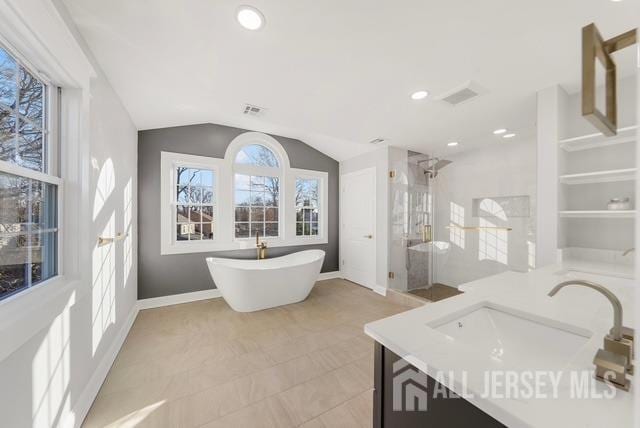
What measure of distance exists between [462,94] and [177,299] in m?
4.05

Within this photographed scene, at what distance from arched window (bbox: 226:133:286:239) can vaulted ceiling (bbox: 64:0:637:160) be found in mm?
1274

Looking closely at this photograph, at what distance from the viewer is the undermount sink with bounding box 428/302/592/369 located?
89cm

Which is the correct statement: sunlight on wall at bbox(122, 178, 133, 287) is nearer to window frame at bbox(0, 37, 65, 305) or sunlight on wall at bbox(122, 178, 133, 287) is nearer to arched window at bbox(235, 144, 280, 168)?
window frame at bbox(0, 37, 65, 305)

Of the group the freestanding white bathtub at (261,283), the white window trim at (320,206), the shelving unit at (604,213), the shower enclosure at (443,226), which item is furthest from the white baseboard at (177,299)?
the shelving unit at (604,213)

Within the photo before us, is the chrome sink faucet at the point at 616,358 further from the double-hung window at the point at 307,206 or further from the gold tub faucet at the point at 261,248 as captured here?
the double-hung window at the point at 307,206

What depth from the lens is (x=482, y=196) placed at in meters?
3.77

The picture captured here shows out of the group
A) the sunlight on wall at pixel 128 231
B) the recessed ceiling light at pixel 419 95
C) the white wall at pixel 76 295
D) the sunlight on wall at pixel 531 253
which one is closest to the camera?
the white wall at pixel 76 295

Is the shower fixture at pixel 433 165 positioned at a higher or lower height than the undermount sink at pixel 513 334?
higher

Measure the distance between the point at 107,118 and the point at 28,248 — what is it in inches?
49.5

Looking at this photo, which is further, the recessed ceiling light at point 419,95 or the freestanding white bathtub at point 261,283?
the freestanding white bathtub at point 261,283

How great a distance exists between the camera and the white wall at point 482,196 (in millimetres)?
3330

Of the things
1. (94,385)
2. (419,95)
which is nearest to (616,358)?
(419,95)

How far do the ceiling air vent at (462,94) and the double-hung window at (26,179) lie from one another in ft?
8.91

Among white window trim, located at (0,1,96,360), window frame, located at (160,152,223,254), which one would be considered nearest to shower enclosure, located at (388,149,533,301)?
window frame, located at (160,152,223,254)
